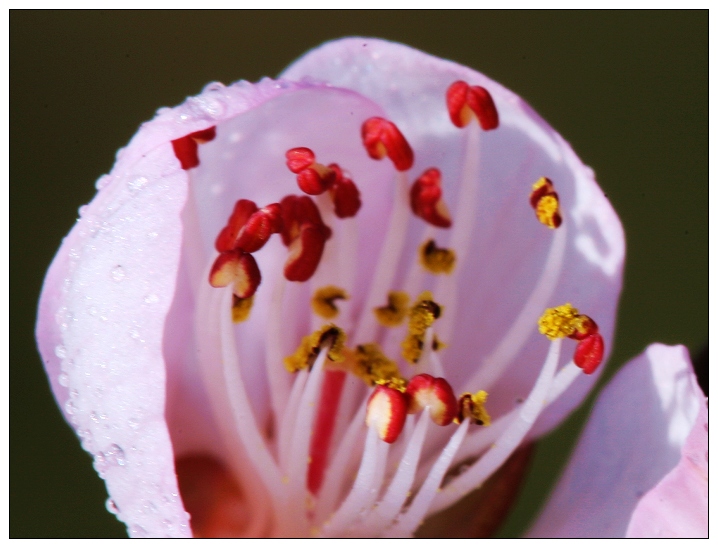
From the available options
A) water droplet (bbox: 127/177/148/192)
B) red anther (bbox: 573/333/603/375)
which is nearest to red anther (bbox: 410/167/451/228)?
red anther (bbox: 573/333/603/375)

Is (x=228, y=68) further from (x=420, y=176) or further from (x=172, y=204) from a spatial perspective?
(x=172, y=204)

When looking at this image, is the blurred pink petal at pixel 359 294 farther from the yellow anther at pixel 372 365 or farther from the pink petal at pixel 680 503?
the pink petal at pixel 680 503

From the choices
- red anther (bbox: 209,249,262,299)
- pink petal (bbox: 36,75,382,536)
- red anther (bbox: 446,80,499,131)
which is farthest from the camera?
red anther (bbox: 446,80,499,131)

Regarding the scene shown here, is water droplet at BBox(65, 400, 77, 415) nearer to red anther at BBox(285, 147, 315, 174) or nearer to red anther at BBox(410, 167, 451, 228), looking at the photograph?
red anther at BBox(285, 147, 315, 174)

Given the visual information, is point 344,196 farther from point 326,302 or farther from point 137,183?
point 137,183

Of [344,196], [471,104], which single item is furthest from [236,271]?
[471,104]

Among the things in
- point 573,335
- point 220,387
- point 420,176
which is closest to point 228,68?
point 420,176

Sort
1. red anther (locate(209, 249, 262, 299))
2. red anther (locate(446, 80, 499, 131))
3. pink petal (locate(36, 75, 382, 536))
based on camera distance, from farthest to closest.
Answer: red anther (locate(446, 80, 499, 131)), red anther (locate(209, 249, 262, 299)), pink petal (locate(36, 75, 382, 536))
